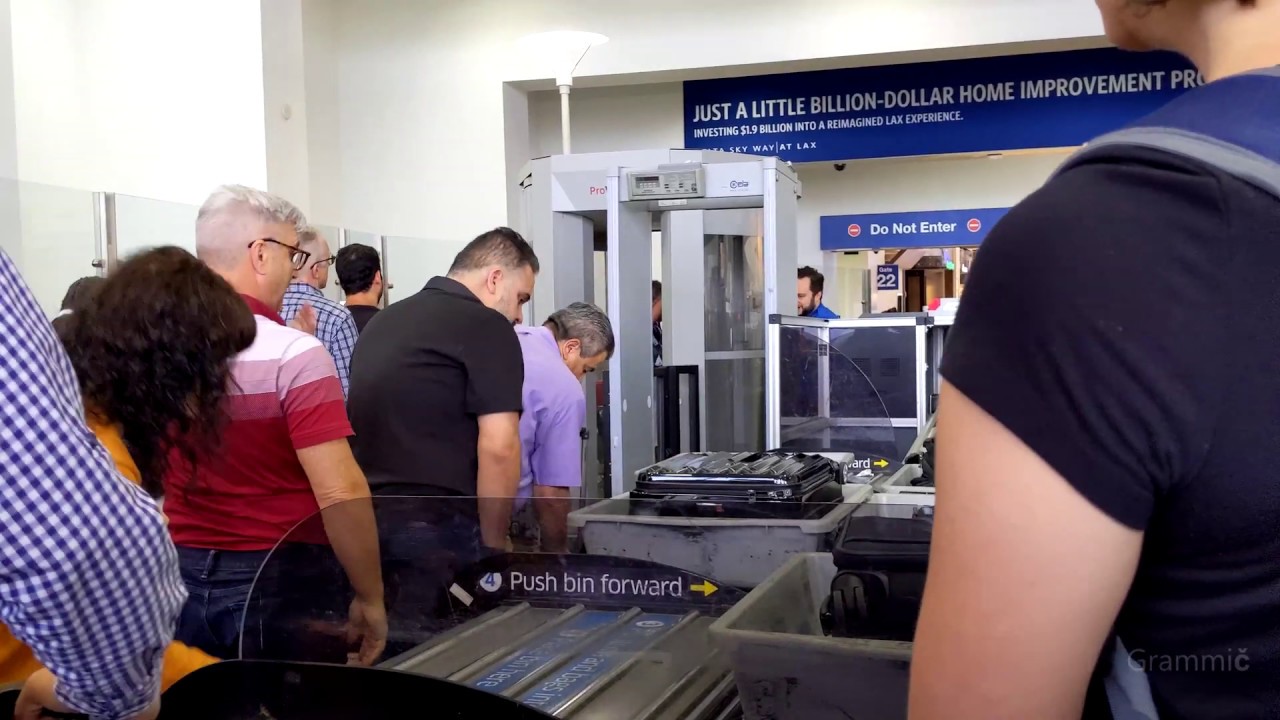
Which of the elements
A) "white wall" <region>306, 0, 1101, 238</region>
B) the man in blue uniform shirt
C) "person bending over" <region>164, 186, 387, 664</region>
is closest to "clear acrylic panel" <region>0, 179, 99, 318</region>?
"person bending over" <region>164, 186, 387, 664</region>

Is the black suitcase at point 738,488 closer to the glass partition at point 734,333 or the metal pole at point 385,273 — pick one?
the glass partition at point 734,333

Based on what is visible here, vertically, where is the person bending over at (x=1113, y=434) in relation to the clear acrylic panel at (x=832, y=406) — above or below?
above

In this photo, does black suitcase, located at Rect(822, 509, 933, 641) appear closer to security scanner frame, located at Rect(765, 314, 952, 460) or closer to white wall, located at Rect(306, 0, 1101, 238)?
security scanner frame, located at Rect(765, 314, 952, 460)

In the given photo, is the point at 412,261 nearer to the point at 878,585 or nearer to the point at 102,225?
the point at 102,225

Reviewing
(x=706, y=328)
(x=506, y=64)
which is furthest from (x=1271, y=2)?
(x=506, y=64)

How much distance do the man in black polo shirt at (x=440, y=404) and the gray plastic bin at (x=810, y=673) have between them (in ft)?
5.12

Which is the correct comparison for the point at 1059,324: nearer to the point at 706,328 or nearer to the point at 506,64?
the point at 706,328

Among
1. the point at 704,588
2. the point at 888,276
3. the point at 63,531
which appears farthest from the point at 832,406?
the point at 888,276

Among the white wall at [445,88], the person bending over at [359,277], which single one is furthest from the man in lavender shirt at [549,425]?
the white wall at [445,88]

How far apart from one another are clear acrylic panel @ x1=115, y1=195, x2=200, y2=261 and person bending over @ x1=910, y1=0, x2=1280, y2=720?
4.27 m

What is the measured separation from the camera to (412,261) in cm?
673

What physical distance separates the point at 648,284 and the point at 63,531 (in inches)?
167

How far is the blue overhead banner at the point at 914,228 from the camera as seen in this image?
9.16 m

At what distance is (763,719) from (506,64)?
277 inches
